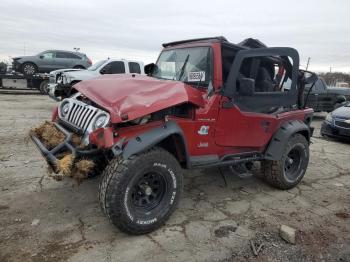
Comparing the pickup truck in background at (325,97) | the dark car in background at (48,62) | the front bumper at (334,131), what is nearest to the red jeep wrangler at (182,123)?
the front bumper at (334,131)

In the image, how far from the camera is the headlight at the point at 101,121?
3.67 meters

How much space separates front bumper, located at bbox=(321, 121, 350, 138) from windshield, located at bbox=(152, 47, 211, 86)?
5.99 m

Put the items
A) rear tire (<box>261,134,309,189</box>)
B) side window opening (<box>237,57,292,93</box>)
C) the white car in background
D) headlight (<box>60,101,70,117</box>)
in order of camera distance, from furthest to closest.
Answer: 1. the white car in background
2. rear tire (<box>261,134,309,189</box>)
3. side window opening (<box>237,57,292,93</box>)
4. headlight (<box>60,101,70,117</box>)

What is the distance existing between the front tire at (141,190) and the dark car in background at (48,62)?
16531mm

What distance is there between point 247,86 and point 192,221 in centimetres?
173

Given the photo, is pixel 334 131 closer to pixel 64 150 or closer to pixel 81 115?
pixel 81 115

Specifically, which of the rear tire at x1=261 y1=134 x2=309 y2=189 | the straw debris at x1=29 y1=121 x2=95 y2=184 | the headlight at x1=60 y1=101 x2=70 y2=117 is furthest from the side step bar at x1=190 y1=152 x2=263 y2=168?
the headlight at x1=60 y1=101 x2=70 y2=117

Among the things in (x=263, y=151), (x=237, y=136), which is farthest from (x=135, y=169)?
(x=263, y=151)

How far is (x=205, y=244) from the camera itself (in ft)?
12.1

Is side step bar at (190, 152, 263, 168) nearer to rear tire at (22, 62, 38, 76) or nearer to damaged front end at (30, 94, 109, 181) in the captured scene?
damaged front end at (30, 94, 109, 181)

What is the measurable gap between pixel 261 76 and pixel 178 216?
2.30 meters

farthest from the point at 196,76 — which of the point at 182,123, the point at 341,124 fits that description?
the point at 341,124

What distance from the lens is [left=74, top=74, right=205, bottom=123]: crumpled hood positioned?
358 centimetres

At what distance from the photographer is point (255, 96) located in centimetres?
485
